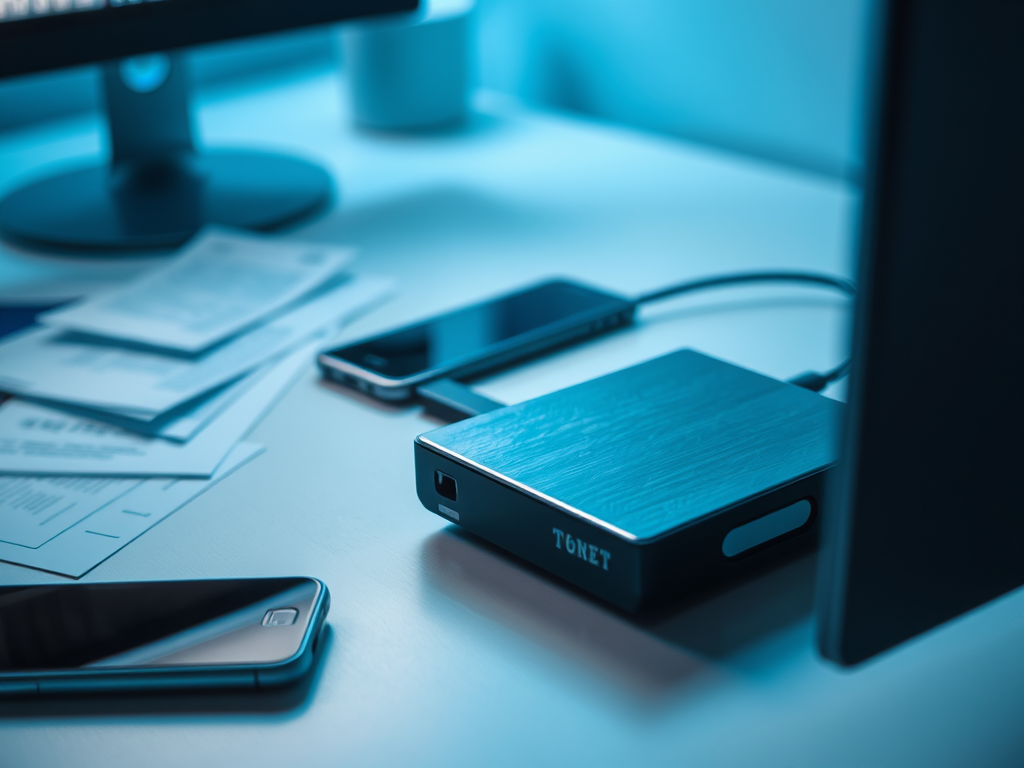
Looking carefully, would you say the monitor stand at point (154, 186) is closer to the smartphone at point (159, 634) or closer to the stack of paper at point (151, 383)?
the stack of paper at point (151, 383)

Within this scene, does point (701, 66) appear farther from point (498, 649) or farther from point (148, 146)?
point (498, 649)

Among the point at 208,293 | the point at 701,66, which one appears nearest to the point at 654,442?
the point at 208,293

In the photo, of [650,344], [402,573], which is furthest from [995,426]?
[650,344]

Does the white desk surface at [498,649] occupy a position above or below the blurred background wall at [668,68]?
below

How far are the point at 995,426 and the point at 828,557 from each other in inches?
2.8

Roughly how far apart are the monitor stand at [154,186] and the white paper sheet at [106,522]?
36 cm

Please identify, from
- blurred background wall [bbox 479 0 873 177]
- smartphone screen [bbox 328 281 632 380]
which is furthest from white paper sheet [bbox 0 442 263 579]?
blurred background wall [bbox 479 0 873 177]

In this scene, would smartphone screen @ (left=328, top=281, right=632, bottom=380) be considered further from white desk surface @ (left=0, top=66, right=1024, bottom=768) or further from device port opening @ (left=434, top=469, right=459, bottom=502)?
device port opening @ (left=434, top=469, right=459, bottom=502)

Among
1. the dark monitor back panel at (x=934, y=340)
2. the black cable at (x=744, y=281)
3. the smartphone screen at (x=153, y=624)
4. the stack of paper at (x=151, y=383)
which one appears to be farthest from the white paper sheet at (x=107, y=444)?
the dark monitor back panel at (x=934, y=340)

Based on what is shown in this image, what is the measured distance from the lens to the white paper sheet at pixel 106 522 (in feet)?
1.66

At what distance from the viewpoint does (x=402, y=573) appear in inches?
19.4

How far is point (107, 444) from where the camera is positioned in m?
0.61

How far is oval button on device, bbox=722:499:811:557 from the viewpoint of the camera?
0.45 metres

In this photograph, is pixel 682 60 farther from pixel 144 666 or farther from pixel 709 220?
pixel 144 666
